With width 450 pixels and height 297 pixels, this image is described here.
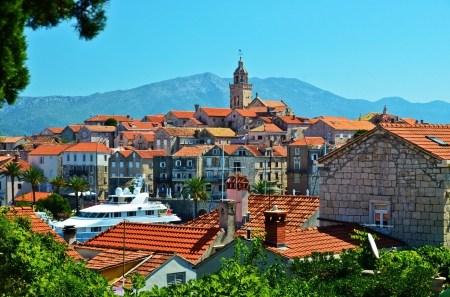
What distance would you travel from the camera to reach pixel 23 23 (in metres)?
8.49

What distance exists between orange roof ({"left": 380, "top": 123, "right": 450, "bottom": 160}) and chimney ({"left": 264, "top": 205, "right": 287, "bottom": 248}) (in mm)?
4444

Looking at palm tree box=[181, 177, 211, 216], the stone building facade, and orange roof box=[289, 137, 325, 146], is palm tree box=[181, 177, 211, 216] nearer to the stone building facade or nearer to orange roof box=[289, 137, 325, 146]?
orange roof box=[289, 137, 325, 146]

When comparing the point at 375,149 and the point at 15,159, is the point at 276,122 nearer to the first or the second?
the point at 15,159

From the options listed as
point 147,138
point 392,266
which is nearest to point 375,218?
point 392,266

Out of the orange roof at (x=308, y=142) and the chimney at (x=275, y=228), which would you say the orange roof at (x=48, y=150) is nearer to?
the orange roof at (x=308, y=142)

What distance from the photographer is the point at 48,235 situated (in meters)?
17.2

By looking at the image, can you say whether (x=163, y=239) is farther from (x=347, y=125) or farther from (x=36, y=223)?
(x=347, y=125)

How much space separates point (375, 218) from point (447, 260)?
3575 millimetres

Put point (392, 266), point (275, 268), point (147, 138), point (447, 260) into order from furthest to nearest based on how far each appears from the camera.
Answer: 1. point (147, 138)
2. point (447, 260)
3. point (392, 266)
4. point (275, 268)

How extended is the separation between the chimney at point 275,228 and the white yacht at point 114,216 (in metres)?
44.9

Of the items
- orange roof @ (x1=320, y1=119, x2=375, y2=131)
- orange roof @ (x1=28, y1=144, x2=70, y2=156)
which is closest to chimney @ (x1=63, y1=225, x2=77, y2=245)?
orange roof @ (x1=28, y1=144, x2=70, y2=156)

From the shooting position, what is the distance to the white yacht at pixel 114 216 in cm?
6475

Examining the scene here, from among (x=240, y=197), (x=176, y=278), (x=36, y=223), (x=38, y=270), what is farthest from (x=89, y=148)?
(x=38, y=270)

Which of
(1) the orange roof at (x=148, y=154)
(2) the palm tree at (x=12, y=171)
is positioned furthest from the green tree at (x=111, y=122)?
(2) the palm tree at (x=12, y=171)
